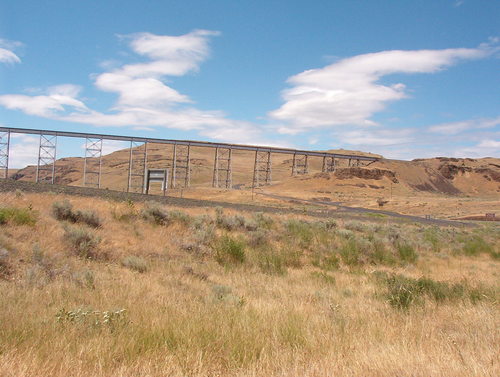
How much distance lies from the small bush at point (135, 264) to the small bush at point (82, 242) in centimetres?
84

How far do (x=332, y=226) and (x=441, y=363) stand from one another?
1477 centimetres

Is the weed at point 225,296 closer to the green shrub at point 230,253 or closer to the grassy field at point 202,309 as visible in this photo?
the grassy field at point 202,309

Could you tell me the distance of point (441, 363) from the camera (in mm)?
3570

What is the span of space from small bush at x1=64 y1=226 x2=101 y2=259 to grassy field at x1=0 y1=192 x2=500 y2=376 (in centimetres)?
3

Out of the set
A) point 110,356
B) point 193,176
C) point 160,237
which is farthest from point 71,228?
point 193,176

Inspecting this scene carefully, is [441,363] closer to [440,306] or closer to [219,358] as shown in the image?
[219,358]

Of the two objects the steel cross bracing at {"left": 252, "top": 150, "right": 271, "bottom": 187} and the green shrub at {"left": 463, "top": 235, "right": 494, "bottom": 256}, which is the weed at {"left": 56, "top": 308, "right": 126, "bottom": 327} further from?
the steel cross bracing at {"left": 252, "top": 150, "right": 271, "bottom": 187}

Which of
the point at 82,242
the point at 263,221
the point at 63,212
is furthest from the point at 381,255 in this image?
the point at 63,212

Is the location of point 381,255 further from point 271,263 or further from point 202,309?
point 202,309

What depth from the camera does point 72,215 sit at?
1127 centimetres

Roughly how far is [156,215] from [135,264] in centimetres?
512

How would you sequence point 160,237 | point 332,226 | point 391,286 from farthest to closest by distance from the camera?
point 332,226, point 160,237, point 391,286

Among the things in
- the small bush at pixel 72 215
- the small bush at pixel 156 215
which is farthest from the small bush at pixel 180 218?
the small bush at pixel 72 215

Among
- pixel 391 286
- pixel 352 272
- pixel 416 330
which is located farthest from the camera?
pixel 352 272
